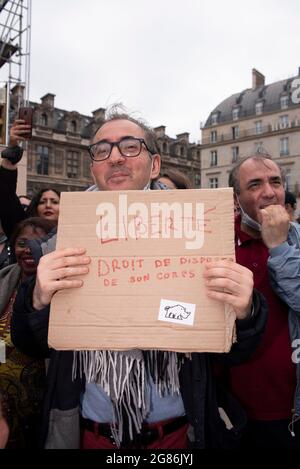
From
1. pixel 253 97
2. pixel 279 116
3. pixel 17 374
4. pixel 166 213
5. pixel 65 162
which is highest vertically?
pixel 253 97

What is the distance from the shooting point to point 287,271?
145 cm

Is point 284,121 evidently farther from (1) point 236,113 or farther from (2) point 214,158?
(2) point 214,158

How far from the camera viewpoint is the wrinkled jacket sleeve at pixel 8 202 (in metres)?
2.65

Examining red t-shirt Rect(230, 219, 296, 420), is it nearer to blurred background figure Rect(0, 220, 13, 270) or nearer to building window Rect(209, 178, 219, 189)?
blurred background figure Rect(0, 220, 13, 270)

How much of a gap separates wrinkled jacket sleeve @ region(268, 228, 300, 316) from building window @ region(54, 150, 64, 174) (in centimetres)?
3491

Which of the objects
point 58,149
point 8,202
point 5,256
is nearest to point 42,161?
point 58,149

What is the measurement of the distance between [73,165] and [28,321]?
1415 inches

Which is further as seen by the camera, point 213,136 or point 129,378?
point 213,136

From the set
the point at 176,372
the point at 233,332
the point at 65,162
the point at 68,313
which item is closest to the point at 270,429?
the point at 176,372

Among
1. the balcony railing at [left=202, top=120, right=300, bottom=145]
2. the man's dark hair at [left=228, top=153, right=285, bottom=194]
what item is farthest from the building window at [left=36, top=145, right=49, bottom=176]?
the man's dark hair at [left=228, top=153, right=285, bottom=194]

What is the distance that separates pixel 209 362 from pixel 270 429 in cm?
52

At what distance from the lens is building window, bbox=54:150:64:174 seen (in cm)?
3494

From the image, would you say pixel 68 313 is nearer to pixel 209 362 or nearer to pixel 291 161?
pixel 209 362

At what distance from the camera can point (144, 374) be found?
4.42ft
